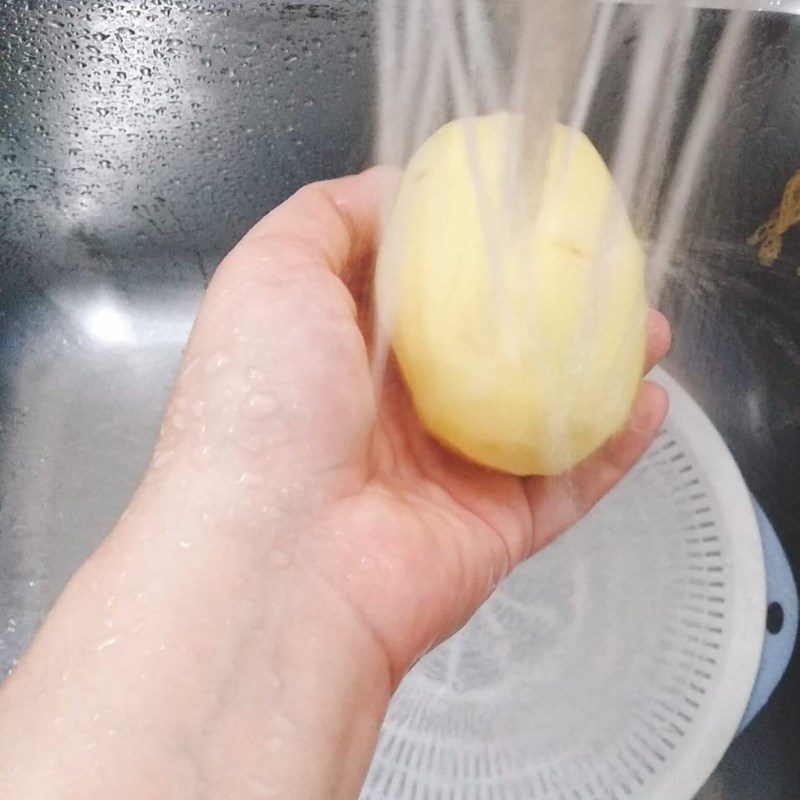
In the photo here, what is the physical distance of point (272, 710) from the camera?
17.9 inches

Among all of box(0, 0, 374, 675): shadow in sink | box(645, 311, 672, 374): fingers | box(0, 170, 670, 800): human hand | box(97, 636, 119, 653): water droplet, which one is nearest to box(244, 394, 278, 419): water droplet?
box(0, 170, 670, 800): human hand

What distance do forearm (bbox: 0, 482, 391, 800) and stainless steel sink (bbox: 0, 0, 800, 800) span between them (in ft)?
1.38

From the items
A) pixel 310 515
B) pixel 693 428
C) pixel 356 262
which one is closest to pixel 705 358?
pixel 693 428

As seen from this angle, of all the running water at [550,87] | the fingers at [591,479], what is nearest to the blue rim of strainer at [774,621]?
the fingers at [591,479]

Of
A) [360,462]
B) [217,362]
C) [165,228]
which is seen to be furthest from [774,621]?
[165,228]

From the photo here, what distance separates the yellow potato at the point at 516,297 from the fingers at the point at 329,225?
0.26 feet

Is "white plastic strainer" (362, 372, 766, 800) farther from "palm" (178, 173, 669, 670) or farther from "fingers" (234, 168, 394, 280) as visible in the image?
"fingers" (234, 168, 394, 280)

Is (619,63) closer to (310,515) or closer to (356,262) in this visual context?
(356,262)

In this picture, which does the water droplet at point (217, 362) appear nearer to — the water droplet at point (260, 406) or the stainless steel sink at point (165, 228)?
the water droplet at point (260, 406)

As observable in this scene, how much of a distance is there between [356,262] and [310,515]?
0.72 feet

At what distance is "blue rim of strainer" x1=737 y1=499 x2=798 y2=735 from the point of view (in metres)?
0.73

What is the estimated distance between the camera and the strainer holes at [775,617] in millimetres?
755

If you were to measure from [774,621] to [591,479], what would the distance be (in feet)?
0.78

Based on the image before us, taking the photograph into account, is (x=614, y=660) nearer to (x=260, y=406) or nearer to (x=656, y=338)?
(x=656, y=338)
